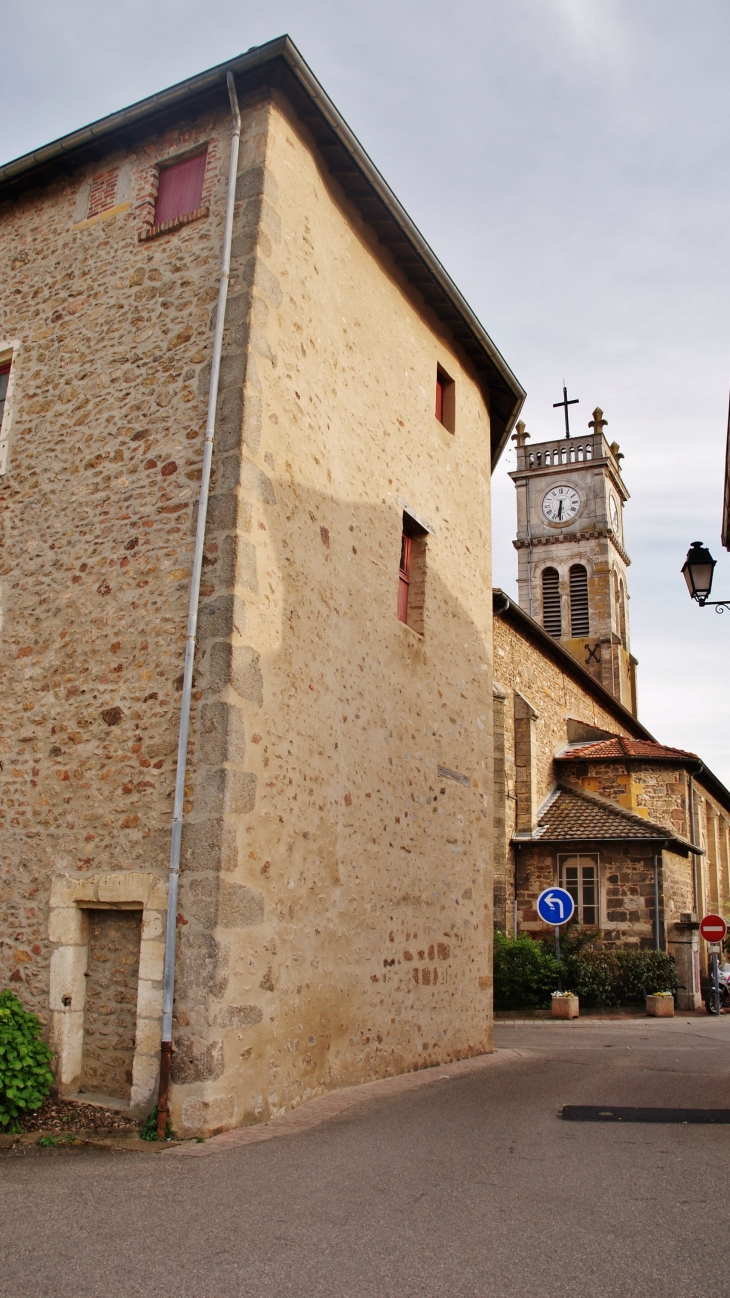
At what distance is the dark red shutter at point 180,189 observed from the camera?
818 centimetres

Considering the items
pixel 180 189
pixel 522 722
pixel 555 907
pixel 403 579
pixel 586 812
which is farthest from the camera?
pixel 522 722

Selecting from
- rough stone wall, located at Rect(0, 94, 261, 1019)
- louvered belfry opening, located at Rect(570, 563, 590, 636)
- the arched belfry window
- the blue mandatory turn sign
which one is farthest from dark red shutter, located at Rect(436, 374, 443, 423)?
the arched belfry window

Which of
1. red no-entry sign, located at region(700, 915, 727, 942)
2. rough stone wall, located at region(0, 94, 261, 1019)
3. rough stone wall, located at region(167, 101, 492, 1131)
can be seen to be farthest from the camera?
red no-entry sign, located at region(700, 915, 727, 942)

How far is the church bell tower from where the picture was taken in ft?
128

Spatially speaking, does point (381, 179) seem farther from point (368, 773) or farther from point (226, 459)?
point (368, 773)

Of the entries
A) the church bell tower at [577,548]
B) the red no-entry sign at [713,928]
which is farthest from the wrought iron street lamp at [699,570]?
the church bell tower at [577,548]

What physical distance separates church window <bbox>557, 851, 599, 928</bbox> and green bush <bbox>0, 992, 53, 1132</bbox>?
13629mm

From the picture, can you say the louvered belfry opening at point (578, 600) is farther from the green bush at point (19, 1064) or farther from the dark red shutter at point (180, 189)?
the green bush at point (19, 1064)

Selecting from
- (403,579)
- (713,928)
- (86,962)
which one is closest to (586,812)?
(713,928)

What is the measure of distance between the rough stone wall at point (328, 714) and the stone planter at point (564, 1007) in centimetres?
605

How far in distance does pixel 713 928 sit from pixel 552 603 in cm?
2446

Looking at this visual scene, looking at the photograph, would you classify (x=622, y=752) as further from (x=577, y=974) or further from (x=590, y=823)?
(x=577, y=974)

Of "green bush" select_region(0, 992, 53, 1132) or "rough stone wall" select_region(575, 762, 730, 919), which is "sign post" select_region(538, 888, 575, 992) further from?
"rough stone wall" select_region(575, 762, 730, 919)

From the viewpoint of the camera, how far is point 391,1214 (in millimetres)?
4465
